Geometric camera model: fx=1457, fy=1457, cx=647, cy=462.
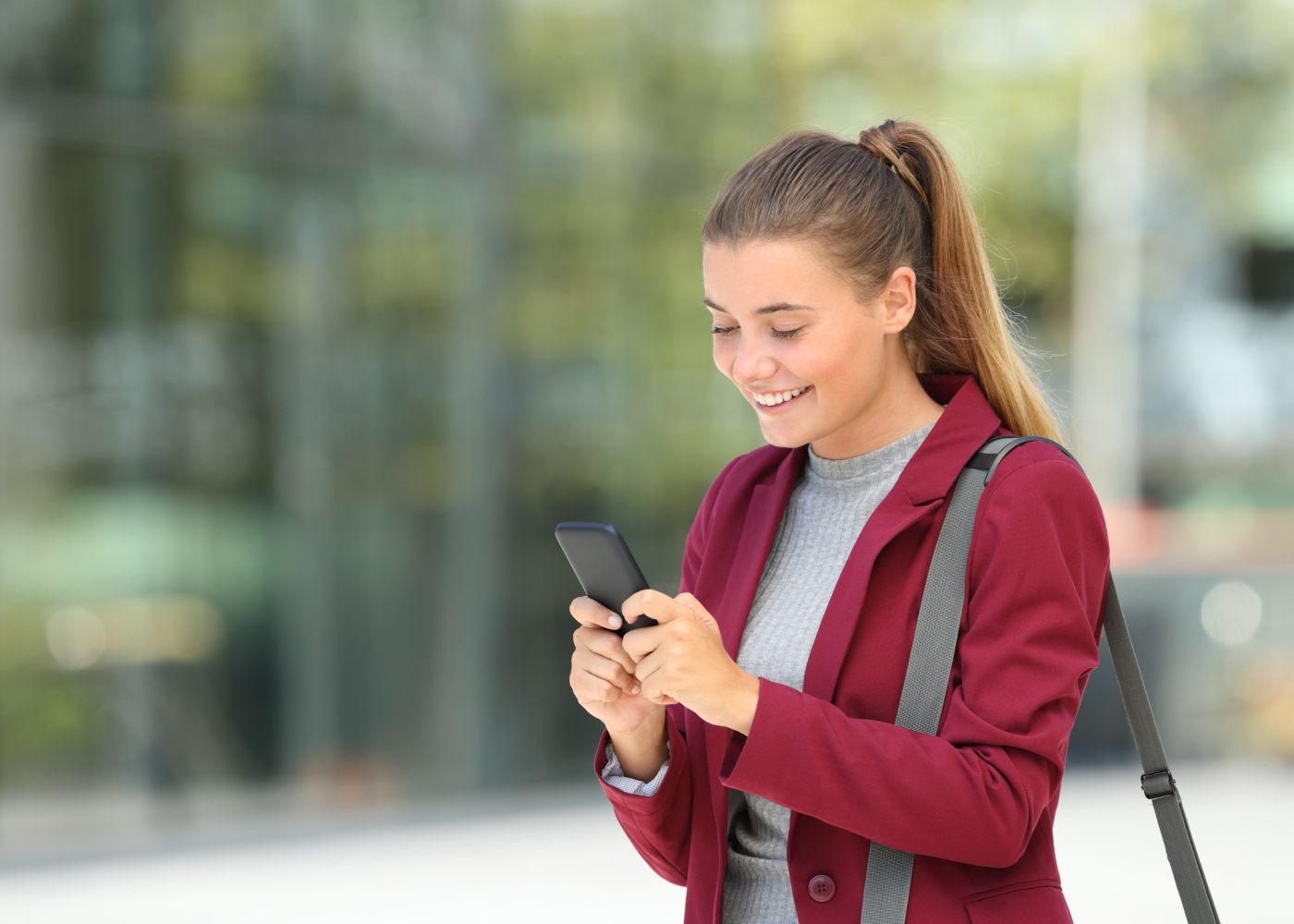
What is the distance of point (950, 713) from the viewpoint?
5.42 feet

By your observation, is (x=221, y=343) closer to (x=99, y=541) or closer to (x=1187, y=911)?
(x=99, y=541)

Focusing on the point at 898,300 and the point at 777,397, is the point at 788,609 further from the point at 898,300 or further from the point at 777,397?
the point at 898,300

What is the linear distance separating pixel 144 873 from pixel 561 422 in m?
2.99

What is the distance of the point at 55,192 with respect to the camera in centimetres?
640

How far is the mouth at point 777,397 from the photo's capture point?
73.0 inches

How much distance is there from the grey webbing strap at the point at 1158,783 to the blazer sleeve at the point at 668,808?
0.58 meters

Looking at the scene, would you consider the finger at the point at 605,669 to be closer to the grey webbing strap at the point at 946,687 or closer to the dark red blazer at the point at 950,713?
the dark red blazer at the point at 950,713

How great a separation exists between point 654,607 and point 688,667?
3.2 inches

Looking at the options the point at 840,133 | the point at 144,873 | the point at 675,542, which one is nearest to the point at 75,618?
the point at 144,873

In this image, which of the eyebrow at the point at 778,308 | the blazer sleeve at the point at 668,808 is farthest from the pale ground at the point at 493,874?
the eyebrow at the point at 778,308

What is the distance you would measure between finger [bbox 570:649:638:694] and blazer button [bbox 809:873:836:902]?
12.6 inches

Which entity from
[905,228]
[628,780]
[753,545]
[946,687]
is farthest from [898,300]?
[628,780]

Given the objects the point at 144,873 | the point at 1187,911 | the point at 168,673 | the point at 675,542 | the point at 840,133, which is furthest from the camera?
the point at 675,542

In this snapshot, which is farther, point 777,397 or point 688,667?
point 777,397
